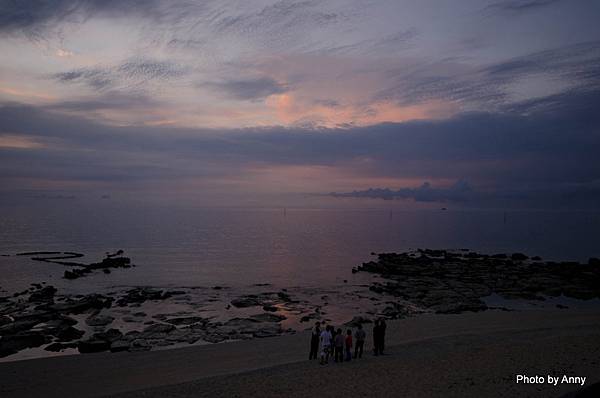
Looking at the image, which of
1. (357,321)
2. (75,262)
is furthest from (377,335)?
(75,262)

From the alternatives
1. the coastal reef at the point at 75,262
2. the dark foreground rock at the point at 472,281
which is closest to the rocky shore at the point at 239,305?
the dark foreground rock at the point at 472,281

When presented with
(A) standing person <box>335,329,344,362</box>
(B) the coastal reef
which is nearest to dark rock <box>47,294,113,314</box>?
(B) the coastal reef

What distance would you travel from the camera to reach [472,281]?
170 ft

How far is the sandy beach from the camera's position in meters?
16.5

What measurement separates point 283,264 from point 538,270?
39.0m

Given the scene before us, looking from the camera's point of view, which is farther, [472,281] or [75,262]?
[75,262]

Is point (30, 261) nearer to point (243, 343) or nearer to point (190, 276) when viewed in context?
point (190, 276)

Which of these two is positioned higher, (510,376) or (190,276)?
(510,376)

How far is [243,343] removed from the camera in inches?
1088

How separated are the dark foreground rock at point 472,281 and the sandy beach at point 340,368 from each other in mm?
11827

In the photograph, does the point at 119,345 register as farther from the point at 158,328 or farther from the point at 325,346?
the point at 325,346

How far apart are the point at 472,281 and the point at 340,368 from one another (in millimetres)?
38178

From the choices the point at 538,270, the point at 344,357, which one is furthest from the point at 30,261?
the point at 538,270

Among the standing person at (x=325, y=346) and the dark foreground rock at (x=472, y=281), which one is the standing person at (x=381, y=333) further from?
the dark foreground rock at (x=472, y=281)
